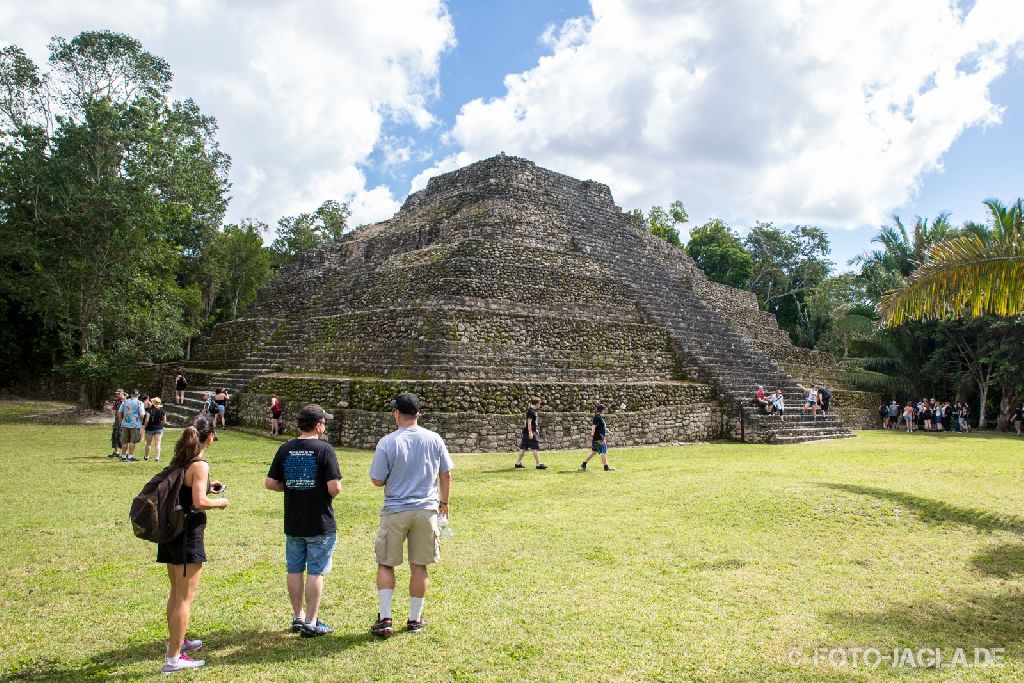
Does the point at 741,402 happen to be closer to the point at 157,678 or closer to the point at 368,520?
the point at 368,520

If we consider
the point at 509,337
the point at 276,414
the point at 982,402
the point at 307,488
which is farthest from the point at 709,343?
the point at 307,488

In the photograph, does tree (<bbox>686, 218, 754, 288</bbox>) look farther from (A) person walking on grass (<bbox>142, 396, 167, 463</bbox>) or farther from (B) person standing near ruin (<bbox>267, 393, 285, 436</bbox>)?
(A) person walking on grass (<bbox>142, 396, 167, 463</bbox>)

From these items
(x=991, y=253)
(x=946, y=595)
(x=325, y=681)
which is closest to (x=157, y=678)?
(x=325, y=681)

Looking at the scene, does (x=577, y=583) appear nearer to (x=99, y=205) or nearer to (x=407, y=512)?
(x=407, y=512)

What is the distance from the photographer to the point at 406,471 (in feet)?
15.5

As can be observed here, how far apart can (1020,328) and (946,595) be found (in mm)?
23567

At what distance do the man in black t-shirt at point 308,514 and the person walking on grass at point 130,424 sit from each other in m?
10.1

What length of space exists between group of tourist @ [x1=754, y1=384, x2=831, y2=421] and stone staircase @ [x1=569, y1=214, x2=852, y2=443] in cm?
21

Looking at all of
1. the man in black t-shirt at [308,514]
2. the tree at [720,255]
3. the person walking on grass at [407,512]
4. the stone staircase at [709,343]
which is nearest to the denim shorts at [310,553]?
the man in black t-shirt at [308,514]

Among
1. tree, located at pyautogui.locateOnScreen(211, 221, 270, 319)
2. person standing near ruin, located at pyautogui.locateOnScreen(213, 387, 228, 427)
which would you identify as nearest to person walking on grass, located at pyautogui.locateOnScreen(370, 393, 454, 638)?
person standing near ruin, located at pyautogui.locateOnScreen(213, 387, 228, 427)

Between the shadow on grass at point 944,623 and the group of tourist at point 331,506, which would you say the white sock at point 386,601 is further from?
the shadow on grass at point 944,623

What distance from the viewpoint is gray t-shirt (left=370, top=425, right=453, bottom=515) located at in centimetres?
470

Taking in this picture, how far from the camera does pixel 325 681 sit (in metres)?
4.00

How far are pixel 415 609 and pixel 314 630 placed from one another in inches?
27.4
